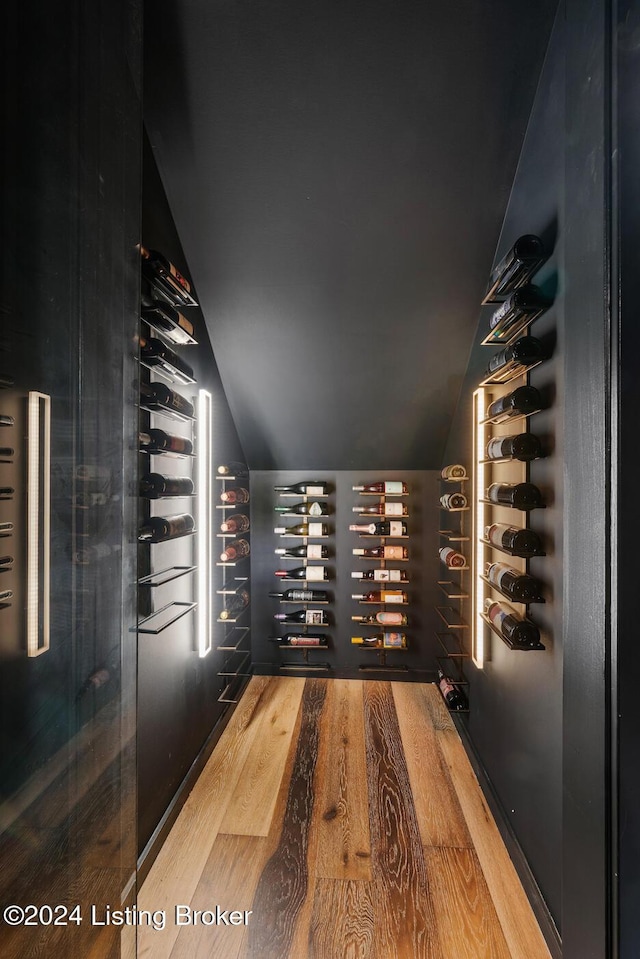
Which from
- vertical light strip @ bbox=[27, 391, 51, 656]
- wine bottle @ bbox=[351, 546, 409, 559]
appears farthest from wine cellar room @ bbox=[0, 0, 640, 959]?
wine bottle @ bbox=[351, 546, 409, 559]

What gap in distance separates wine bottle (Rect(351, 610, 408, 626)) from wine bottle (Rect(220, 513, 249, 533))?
0.99 meters

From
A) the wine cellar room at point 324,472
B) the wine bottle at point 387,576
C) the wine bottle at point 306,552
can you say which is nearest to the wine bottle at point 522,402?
the wine cellar room at point 324,472

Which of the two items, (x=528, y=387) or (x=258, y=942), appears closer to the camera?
(x=258, y=942)

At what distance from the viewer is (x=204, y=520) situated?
2154 millimetres

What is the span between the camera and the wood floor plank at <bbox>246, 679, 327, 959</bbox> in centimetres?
126

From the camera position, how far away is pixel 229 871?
149 centimetres

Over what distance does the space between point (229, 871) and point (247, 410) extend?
2214 millimetres

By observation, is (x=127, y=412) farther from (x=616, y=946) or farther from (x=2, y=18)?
(x=616, y=946)

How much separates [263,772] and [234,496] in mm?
1459

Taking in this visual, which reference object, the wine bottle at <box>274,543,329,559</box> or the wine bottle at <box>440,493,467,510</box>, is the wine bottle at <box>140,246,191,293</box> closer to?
the wine bottle at <box>440,493,467,510</box>

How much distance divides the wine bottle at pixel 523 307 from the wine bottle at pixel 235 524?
1738 millimetres

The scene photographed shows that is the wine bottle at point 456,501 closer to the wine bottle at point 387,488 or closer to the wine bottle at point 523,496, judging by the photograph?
the wine bottle at point 387,488

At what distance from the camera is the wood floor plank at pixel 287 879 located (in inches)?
49.7

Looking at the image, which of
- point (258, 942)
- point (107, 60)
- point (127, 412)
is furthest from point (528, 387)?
point (258, 942)
